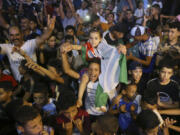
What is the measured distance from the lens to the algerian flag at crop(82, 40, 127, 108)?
76.1 inches

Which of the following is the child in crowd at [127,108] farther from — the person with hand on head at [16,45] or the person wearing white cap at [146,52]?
the person with hand on head at [16,45]

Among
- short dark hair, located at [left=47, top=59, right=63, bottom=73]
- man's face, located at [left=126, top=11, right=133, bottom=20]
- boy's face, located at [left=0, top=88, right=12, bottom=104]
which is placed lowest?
boy's face, located at [left=0, top=88, right=12, bottom=104]

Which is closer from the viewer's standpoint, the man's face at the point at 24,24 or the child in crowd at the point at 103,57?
the child in crowd at the point at 103,57

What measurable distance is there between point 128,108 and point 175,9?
5049 millimetres

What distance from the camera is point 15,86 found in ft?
7.18

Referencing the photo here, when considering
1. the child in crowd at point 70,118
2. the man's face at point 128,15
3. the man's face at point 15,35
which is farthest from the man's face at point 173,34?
the man's face at point 15,35

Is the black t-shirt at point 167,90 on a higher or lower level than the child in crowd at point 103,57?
lower

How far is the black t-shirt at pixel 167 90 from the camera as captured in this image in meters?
1.90

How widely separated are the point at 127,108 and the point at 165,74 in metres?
0.62

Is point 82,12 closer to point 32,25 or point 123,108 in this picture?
point 32,25

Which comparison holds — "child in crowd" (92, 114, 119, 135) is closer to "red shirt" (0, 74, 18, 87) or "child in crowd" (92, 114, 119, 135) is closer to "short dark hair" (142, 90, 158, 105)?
"short dark hair" (142, 90, 158, 105)

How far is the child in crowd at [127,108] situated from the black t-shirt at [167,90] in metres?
0.22

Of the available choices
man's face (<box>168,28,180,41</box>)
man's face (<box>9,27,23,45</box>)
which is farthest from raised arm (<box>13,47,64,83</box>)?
man's face (<box>168,28,180,41</box>)

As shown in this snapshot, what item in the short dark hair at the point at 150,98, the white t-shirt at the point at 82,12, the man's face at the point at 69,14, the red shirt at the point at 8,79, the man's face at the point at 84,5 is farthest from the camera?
the man's face at the point at 84,5
